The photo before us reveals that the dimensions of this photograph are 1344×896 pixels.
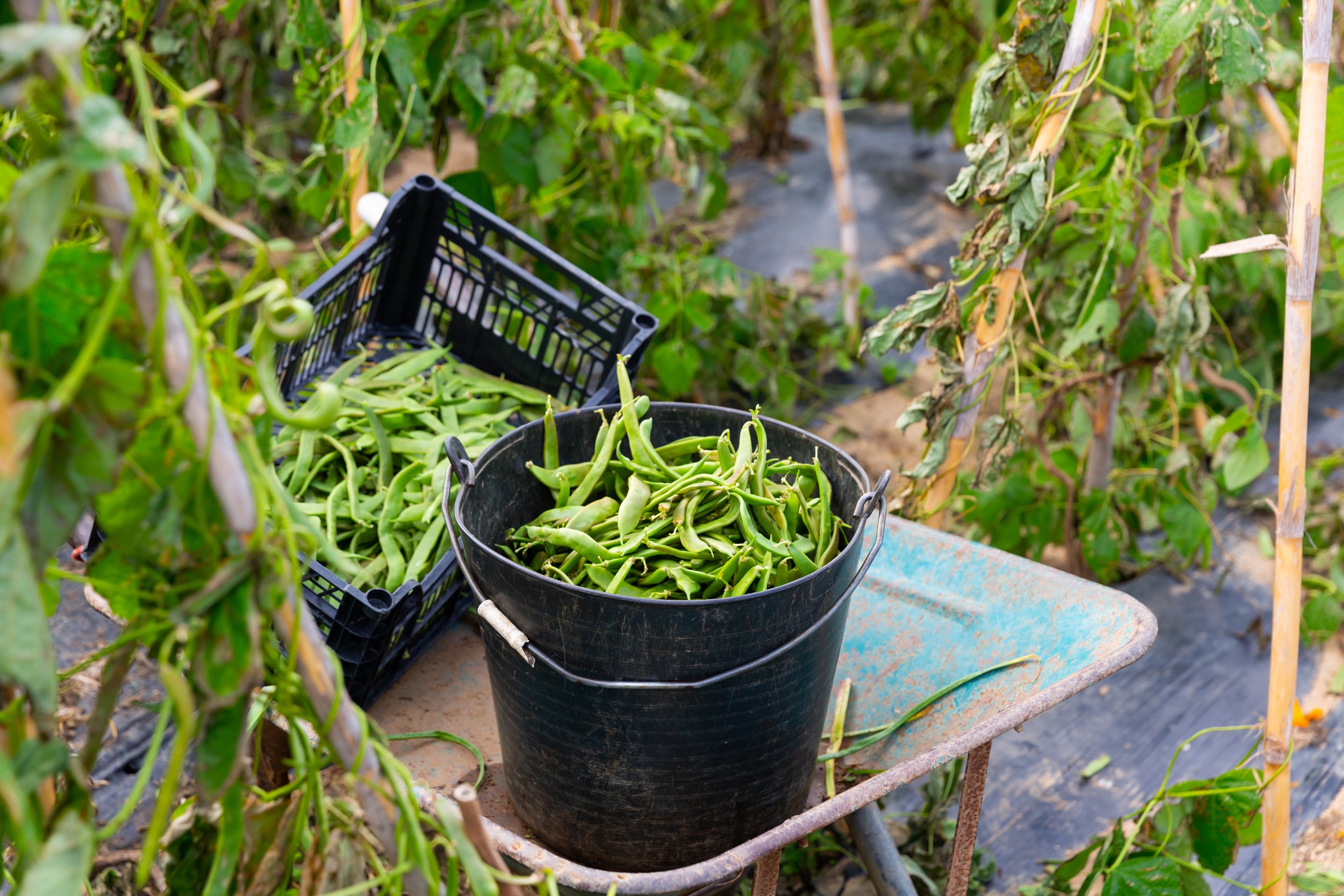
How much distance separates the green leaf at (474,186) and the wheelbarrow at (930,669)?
0.99m

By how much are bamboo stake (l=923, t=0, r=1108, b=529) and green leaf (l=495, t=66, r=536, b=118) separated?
1118 millimetres

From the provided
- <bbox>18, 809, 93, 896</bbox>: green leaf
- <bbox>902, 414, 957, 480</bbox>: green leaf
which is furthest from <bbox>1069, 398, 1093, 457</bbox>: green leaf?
<bbox>18, 809, 93, 896</bbox>: green leaf

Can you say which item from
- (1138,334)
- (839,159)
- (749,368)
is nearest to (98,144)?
(1138,334)

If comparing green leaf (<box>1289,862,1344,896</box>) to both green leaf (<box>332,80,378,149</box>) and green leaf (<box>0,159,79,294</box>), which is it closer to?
green leaf (<box>0,159,79,294</box>)

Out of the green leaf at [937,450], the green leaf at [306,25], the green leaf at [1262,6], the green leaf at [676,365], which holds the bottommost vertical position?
the green leaf at [676,365]

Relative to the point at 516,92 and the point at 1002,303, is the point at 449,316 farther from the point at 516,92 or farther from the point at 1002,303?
the point at 1002,303

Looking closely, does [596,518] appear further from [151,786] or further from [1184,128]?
[1184,128]

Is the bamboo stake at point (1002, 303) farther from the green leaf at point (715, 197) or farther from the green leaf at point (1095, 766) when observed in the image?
the green leaf at point (715, 197)

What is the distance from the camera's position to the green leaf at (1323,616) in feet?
7.27

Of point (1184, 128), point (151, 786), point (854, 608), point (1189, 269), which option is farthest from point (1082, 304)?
point (151, 786)

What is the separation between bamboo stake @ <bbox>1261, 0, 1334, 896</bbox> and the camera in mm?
1300

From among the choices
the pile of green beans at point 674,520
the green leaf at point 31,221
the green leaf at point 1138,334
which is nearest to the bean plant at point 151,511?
the green leaf at point 31,221

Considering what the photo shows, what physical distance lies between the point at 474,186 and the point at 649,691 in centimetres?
143

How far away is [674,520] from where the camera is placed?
125 cm
